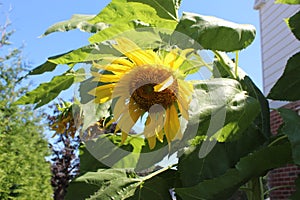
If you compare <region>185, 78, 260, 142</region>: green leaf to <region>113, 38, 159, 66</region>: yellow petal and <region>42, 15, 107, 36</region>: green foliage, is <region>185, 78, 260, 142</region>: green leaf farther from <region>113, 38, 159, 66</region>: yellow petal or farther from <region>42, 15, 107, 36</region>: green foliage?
<region>42, 15, 107, 36</region>: green foliage

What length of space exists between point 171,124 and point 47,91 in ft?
0.75

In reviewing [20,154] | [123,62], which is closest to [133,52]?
[123,62]

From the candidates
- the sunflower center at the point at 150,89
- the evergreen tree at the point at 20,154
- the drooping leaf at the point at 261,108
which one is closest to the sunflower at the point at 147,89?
the sunflower center at the point at 150,89

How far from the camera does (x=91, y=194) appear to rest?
78cm

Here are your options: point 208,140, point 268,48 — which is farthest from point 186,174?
point 268,48

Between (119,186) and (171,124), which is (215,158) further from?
(119,186)

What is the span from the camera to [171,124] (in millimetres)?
682

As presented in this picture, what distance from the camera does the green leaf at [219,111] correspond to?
0.60 meters

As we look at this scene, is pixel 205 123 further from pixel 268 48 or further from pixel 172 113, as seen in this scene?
pixel 268 48

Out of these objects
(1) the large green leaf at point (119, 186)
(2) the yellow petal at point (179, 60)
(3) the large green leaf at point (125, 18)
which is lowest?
(1) the large green leaf at point (119, 186)

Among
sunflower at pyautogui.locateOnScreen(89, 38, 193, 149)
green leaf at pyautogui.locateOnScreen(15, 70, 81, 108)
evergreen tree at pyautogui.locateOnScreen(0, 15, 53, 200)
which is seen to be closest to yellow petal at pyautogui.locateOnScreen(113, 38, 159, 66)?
sunflower at pyautogui.locateOnScreen(89, 38, 193, 149)

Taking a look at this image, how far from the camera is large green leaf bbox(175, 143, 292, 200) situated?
1.98 ft

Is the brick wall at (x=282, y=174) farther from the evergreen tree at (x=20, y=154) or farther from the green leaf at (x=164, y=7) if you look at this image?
the green leaf at (x=164, y=7)

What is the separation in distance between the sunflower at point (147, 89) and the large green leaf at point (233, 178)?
9cm
